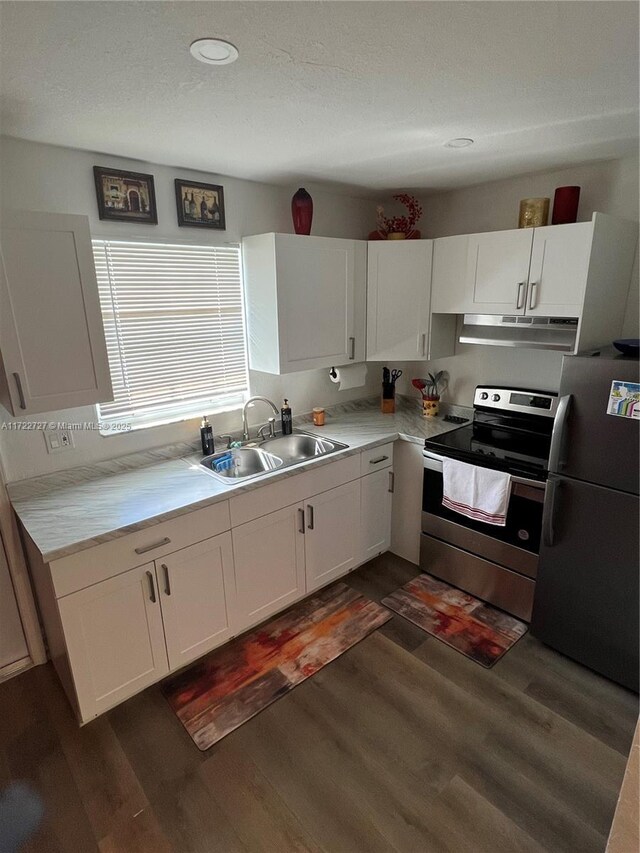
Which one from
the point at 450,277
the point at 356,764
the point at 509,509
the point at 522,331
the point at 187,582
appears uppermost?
the point at 450,277

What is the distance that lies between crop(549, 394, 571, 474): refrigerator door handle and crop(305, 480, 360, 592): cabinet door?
1083 millimetres

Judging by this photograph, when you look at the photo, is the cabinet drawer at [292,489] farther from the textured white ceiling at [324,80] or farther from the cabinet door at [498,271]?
the textured white ceiling at [324,80]

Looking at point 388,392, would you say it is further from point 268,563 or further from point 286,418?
point 268,563

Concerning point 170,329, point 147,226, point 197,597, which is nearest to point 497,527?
point 197,597

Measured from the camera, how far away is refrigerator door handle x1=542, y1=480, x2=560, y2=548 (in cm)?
214

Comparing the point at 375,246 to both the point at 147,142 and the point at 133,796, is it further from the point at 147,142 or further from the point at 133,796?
the point at 133,796

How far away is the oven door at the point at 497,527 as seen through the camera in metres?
2.34

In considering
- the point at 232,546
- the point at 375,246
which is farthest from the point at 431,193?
the point at 232,546

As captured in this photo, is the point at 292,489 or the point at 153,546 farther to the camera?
the point at 292,489

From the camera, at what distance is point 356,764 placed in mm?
1780

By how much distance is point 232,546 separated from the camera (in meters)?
2.20

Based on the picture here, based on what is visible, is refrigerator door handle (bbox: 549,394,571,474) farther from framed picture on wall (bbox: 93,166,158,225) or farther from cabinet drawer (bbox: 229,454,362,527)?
framed picture on wall (bbox: 93,166,158,225)

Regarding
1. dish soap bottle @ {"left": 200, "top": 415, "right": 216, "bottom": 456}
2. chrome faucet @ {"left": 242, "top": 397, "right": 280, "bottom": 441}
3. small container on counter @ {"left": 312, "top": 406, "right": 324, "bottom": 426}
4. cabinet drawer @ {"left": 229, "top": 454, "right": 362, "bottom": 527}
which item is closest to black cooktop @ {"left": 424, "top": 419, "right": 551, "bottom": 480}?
cabinet drawer @ {"left": 229, "top": 454, "right": 362, "bottom": 527}

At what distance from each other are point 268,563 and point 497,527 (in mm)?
1265
